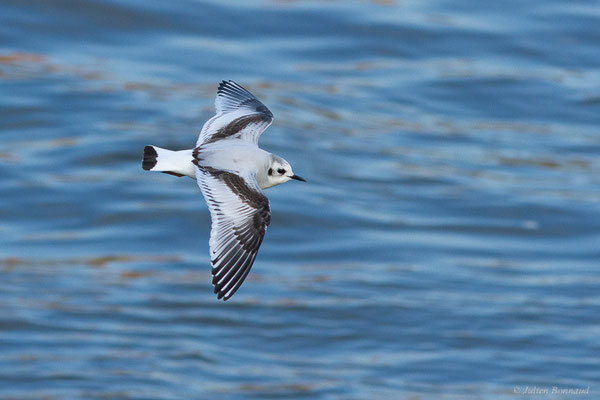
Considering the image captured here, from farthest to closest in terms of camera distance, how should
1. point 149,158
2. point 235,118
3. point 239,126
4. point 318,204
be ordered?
point 318,204 < point 235,118 < point 239,126 < point 149,158

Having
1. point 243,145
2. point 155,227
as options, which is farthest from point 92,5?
point 243,145

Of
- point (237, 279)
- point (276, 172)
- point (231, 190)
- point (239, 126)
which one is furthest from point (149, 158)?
point (239, 126)

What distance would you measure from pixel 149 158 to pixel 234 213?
2.04ft

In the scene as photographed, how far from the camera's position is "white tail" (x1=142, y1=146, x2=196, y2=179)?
7.00 m

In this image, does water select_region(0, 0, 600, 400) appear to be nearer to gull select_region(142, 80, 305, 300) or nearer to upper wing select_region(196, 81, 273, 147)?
upper wing select_region(196, 81, 273, 147)

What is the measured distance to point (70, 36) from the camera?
2727 centimetres

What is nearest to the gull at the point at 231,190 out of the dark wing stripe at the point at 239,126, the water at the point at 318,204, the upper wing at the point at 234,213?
the upper wing at the point at 234,213

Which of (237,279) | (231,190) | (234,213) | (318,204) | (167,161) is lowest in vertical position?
(318,204)

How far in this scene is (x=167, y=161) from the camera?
23.3ft

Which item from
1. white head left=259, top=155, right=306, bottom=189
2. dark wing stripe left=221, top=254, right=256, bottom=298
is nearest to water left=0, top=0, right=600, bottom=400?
white head left=259, top=155, right=306, bottom=189

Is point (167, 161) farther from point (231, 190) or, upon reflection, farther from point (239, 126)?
point (239, 126)

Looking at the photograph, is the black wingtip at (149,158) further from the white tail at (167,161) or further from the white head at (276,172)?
the white head at (276,172)

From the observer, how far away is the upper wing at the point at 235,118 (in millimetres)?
8070

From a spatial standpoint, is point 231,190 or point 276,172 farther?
point 276,172
